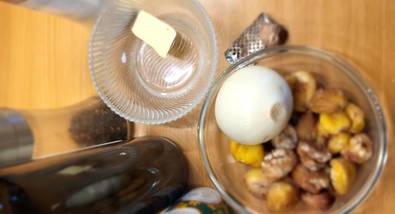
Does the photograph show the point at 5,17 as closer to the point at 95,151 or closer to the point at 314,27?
the point at 95,151

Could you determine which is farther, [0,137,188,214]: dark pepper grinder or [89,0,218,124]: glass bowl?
[89,0,218,124]: glass bowl

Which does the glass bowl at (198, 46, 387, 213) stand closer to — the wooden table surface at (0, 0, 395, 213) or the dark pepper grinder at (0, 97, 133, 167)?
the wooden table surface at (0, 0, 395, 213)

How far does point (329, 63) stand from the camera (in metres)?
0.51

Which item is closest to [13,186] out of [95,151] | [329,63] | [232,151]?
[95,151]

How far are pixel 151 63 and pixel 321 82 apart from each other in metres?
0.23

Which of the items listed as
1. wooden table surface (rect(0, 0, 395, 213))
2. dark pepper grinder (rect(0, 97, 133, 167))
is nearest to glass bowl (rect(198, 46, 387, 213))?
wooden table surface (rect(0, 0, 395, 213))

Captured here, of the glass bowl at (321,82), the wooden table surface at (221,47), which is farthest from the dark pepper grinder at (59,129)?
the glass bowl at (321,82)

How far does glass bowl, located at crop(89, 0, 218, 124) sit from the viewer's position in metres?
0.57

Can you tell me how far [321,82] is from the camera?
516 mm

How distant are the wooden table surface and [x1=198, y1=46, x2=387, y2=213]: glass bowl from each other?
35 millimetres

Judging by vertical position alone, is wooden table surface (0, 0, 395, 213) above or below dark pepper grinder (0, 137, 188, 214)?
above

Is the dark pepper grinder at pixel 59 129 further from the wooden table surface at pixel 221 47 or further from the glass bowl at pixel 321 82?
the glass bowl at pixel 321 82

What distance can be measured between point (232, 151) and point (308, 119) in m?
0.09

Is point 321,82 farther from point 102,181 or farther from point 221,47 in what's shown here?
point 102,181
